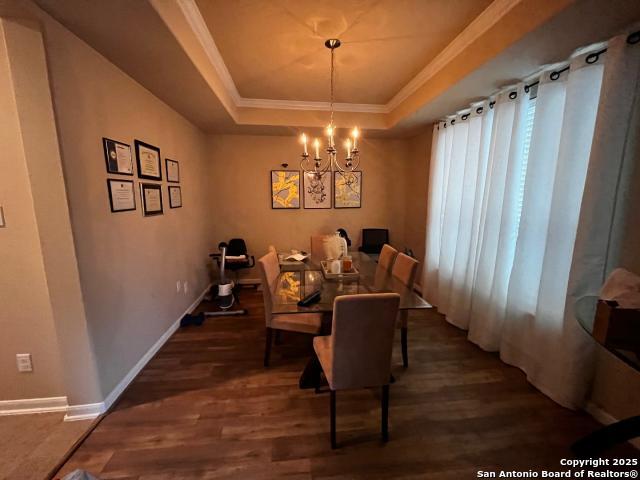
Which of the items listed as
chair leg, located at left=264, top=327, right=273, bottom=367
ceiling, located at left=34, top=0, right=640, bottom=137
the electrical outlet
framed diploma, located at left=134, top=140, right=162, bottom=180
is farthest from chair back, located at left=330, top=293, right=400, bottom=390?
framed diploma, located at left=134, top=140, right=162, bottom=180

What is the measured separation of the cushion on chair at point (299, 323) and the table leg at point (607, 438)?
1.64m

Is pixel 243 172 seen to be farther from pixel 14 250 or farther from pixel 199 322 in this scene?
pixel 14 250

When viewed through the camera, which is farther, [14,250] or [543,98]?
[543,98]

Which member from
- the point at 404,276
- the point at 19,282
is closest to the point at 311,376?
the point at 404,276

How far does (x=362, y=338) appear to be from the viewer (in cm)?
138

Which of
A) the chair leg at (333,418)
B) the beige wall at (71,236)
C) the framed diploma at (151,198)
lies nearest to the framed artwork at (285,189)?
the framed diploma at (151,198)

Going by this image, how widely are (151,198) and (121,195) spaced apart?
0.41 m

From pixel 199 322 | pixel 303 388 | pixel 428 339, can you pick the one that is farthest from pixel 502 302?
pixel 199 322

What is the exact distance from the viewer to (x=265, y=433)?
5.17 ft

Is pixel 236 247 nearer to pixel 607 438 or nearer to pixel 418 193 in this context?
Answer: pixel 418 193

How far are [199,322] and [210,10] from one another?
9.18ft

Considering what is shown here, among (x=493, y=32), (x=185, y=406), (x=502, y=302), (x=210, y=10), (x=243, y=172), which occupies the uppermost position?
(x=210, y=10)

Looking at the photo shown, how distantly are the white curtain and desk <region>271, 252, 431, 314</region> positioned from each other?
3.13 feet

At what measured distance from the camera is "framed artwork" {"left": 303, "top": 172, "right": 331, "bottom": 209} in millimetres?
4117
